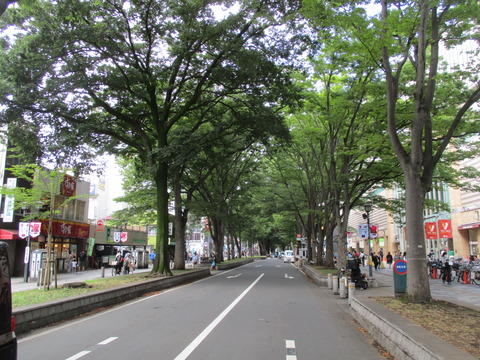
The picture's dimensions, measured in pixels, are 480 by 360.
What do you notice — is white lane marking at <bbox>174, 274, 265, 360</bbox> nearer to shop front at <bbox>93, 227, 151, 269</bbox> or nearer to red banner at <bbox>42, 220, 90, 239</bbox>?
red banner at <bbox>42, 220, 90, 239</bbox>

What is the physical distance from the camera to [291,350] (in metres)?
6.66

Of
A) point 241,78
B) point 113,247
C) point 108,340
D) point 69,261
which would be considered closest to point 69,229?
point 69,261

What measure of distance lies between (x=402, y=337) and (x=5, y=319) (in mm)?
5702

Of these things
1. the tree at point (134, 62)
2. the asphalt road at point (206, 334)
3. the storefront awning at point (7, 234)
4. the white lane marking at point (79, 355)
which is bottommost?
the asphalt road at point (206, 334)

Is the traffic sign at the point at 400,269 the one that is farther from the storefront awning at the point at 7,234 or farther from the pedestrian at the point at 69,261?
the pedestrian at the point at 69,261

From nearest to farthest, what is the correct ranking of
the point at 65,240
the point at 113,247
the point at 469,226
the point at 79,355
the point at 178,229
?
the point at 79,355
the point at 178,229
the point at 469,226
the point at 65,240
the point at 113,247

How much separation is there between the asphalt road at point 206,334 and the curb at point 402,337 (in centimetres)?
32

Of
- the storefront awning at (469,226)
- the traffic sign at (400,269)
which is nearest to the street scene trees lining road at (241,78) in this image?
the traffic sign at (400,269)

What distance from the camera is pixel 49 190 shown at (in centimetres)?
1348

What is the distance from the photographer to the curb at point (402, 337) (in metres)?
4.95

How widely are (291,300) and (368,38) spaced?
9122 mm

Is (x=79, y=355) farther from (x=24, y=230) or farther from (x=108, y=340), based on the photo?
(x=24, y=230)

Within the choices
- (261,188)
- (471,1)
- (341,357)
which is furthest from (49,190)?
(261,188)

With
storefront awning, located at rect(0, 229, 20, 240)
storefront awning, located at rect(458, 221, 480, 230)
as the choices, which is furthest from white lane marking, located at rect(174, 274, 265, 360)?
storefront awning, located at rect(458, 221, 480, 230)
